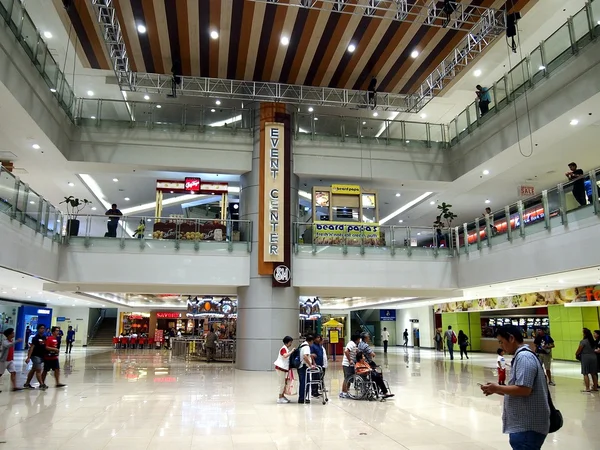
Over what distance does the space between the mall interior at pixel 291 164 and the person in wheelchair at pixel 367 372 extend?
1.43 feet

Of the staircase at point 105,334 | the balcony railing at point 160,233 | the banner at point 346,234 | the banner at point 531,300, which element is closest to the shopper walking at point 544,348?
the banner at point 346,234

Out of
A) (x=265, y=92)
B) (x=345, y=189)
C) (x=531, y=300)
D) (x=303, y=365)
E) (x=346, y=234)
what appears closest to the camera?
(x=303, y=365)

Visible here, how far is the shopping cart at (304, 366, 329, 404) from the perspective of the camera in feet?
32.5

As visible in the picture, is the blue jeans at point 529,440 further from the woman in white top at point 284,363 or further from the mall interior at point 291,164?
the woman in white top at point 284,363

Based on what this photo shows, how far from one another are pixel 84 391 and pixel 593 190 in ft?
43.0

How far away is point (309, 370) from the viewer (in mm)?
9898

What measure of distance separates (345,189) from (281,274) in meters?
4.54

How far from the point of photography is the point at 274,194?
18484mm

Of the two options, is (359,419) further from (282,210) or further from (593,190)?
(282,210)

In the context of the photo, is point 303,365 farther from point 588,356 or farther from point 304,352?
point 588,356

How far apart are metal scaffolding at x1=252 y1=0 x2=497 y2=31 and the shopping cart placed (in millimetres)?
8531

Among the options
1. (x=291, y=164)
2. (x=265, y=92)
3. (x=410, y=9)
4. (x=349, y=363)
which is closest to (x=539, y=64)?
(x=410, y=9)

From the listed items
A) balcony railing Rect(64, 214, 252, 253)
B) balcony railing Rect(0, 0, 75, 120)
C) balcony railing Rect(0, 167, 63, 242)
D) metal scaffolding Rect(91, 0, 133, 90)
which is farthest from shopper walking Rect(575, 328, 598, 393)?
balcony railing Rect(0, 0, 75, 120)

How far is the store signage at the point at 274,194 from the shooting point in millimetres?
18047
